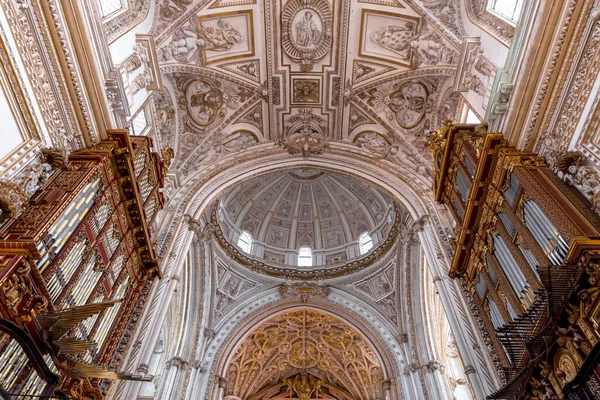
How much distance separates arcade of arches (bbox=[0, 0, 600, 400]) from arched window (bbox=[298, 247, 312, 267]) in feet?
0.43

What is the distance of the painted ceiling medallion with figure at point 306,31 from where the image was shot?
1609 cm

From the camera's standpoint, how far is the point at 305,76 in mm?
17969

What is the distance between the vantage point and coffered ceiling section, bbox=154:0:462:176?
14.8m

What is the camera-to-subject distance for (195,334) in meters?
19.0

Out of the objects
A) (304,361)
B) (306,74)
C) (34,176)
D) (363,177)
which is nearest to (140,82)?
(34,176)

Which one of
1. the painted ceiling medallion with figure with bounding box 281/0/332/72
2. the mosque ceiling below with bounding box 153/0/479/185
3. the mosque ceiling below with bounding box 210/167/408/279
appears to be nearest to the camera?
the mosque ceiling below with bounding box 153/0/479/185

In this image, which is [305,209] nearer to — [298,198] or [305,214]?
[305,214]

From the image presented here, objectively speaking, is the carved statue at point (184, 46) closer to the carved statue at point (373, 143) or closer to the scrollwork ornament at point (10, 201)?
the carved statue at point (373, 143)

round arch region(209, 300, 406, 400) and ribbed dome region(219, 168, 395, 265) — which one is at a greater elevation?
ribbed dome region(219, 168, 395, 265)

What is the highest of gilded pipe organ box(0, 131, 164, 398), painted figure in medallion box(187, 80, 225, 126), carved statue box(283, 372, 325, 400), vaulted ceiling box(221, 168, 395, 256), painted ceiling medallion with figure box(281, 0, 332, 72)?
vaulted ceiling box(221, 168, 395, 256)

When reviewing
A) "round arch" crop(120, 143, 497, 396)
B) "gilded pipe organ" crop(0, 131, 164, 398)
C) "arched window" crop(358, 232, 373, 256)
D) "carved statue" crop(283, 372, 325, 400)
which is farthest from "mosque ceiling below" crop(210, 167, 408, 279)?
"gilded pipe organ" crop(0, 131, 164, 398)

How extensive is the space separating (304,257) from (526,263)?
58.5 ft

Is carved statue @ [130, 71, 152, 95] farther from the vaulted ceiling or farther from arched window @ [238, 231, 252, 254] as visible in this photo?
arched window @ [238, 231, 252, 254]

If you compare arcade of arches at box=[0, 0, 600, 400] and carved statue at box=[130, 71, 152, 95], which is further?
carved statue at box=[130, 71, 152, 95]
